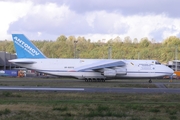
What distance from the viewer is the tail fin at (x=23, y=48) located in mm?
52875

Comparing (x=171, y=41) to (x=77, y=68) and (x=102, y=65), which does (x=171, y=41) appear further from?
(x=77, y=68)

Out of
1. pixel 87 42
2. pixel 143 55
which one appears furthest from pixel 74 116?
pixel 87 42

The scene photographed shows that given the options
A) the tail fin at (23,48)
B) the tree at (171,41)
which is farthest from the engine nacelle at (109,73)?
the tree at (171,41)

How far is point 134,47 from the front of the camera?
14850 cm

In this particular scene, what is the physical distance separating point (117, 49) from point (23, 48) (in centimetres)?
9016

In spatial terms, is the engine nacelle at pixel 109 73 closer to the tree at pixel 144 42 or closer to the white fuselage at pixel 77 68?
the white fuselage at pixel 77 68

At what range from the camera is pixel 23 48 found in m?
52.9

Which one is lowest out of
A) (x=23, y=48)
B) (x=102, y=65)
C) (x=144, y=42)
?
(x=102, y=65)

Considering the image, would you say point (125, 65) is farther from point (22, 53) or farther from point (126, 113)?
point (126, 113)

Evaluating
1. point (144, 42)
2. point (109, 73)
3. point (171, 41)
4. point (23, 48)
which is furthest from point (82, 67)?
point (171, 41)

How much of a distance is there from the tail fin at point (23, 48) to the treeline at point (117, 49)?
65.6 m

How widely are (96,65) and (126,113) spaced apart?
35320mm

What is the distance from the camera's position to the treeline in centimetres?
13012

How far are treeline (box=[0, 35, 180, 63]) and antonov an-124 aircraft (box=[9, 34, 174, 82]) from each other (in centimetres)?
6587
